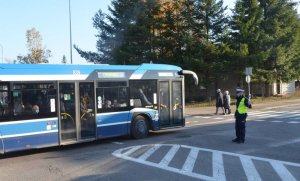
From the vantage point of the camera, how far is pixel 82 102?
42.6 ft

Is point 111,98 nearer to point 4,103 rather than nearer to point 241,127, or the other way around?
point 4,103

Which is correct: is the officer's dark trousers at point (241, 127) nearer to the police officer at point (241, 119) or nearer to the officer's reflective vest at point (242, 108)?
the police officer at point (241, 119)

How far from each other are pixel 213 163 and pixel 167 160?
1.16 m

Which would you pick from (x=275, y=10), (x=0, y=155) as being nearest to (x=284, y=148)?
(x=0, y=155)

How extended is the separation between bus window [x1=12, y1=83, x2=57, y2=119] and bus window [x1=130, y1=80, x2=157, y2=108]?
3.24m

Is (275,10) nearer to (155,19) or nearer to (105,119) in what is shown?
(155,19)

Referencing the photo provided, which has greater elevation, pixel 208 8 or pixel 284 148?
pixel 208 8

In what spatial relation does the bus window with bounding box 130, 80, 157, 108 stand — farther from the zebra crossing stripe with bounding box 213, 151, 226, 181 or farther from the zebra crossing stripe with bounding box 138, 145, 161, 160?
the zebra crossing stripe with bounding box 213, 151, 226, 181

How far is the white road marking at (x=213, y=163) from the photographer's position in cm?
838

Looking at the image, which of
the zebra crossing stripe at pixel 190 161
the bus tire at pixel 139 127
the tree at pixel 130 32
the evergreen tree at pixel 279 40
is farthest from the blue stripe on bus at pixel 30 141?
the evergreen tree at pixel 279 40

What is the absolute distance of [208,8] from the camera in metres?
37.2

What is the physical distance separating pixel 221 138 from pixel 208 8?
981 inches

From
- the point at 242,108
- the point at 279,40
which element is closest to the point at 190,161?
the point at 242,108

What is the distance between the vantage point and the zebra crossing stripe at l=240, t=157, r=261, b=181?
822 centimetres
